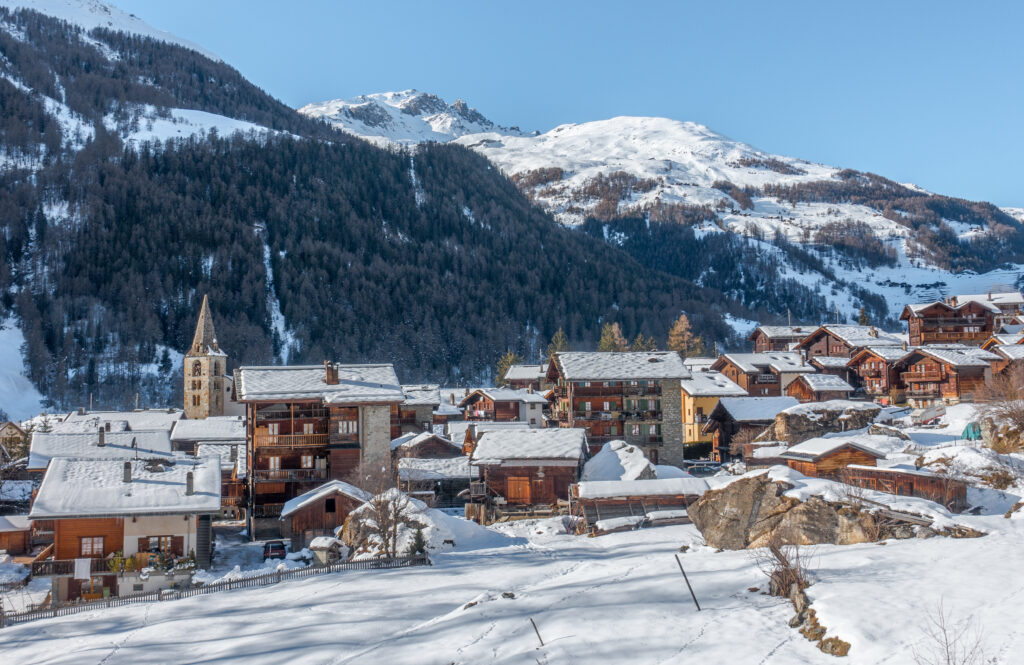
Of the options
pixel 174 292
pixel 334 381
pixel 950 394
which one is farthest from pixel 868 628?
pixel 174 292

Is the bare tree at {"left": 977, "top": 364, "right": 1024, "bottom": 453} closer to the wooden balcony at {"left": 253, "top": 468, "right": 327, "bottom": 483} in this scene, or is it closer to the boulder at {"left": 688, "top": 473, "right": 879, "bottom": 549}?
the boulder at {"left": 688, "top": 473, "right": 879, "bottom": 549}

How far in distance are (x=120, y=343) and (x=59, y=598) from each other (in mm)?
127534

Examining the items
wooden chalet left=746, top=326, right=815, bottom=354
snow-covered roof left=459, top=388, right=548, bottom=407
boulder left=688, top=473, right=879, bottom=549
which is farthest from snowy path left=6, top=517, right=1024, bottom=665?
wooden chalet left=746, top=326, right=815, bottom=354

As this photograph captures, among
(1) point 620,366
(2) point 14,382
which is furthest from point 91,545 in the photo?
(2) point 14,382

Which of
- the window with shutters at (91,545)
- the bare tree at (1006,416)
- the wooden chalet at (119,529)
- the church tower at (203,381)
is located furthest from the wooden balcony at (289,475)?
the bare tree at (1006,416)

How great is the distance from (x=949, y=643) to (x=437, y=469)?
37613mm

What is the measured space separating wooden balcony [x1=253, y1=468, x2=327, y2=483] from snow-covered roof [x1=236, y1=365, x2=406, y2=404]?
174 inches

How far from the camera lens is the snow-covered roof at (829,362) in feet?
277

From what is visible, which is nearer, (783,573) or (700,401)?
(783,573)

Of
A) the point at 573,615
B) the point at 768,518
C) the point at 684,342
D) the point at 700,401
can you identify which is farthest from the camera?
the point at 684,342

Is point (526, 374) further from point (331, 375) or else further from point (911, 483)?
point (911, 483)

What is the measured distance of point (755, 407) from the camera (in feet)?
212

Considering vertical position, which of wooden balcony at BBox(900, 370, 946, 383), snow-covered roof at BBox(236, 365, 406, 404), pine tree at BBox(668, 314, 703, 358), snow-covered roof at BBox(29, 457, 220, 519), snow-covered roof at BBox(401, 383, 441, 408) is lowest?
snow-covered roof at BBox(29, 457, 220, 519)

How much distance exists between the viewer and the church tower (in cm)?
7938
